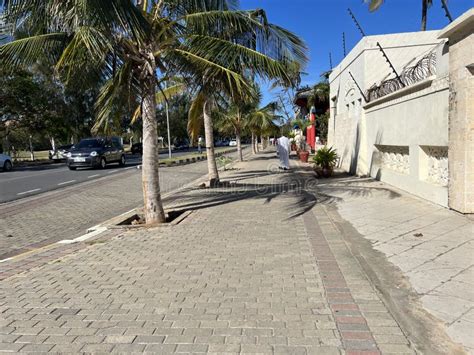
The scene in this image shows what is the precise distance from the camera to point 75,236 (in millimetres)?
7840

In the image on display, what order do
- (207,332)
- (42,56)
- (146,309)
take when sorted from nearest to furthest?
(207,332), (146,309), (42,56)

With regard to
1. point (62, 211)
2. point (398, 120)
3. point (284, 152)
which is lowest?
point (62, 211)

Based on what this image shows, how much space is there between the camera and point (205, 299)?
13.5 ft

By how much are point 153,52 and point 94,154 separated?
17118mm

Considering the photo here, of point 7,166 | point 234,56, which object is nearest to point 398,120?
point 234,56

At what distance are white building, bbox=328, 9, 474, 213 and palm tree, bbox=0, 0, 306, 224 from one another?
2792mm

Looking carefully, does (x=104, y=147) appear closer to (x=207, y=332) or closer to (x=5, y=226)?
(x=5, y=226)

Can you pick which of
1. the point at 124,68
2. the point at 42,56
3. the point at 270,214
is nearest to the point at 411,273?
the point at 270,214

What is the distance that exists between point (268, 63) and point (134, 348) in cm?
588

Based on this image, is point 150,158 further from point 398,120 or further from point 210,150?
point 398,120

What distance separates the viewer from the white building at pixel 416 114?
697 cm

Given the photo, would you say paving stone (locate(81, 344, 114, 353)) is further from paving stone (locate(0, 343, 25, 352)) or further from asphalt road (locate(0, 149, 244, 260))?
asphalt road (locate(0, 149, 244, 260))

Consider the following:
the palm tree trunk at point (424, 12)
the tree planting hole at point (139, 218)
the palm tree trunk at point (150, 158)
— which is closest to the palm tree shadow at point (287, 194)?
the tree planting hole at point (139, 218)

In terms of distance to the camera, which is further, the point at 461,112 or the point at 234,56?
the point at 234,56
